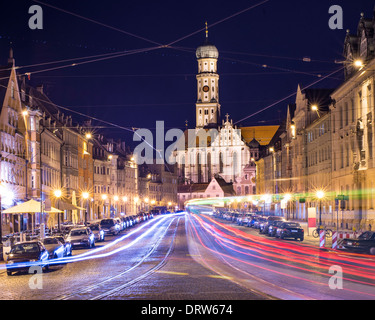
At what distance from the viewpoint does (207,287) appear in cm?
1816

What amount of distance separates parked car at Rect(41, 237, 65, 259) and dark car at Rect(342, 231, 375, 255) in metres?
14.1

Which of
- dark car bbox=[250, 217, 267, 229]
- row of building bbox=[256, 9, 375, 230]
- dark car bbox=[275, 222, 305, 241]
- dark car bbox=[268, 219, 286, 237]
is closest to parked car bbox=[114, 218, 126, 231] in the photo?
dark car bbox=[250, 217, 267, 229]

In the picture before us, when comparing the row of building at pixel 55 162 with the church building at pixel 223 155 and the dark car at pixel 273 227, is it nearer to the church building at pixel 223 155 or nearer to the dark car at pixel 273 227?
the dark car at pixel 273 227

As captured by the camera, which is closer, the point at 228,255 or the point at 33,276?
the point at 33,276

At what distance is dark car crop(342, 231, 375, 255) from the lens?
32.4 metres

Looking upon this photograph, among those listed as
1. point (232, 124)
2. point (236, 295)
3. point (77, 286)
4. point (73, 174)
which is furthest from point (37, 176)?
point (232, 124)

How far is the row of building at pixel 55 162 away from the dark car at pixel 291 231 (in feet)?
53.0

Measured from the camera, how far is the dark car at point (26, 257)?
2545 centimetres

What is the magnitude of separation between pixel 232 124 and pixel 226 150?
24.7ft

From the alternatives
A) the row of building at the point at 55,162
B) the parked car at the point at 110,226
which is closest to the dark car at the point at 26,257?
the row of building at the point at 55,162

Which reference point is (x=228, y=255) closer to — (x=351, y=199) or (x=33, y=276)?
(x=33, y=276)

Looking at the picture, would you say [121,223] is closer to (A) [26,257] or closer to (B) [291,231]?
(B) [291,231]

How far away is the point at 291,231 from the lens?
46.1 m

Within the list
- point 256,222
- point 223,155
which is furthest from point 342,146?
point 223,155
